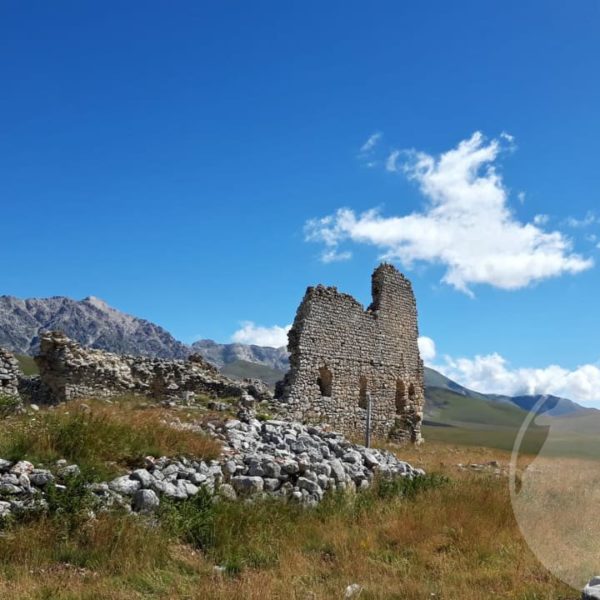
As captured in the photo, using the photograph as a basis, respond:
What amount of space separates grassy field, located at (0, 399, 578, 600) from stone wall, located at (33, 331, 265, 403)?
9442 mm

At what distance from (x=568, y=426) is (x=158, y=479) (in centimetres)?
501

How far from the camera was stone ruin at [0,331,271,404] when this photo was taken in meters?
18.3

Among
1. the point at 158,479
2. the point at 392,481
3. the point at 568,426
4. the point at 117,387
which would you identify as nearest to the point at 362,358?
the point at 117,387

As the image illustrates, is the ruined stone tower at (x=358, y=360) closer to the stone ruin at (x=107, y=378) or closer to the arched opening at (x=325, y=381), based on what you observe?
the arched opening at (x=325, y=381)

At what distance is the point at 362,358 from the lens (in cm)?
2331

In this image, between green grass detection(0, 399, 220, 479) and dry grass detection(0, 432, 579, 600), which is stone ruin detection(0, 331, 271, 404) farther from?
dry grass detection(0, 432, 579, 600)

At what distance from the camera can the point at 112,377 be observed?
18.8 m

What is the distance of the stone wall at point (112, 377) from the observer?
18297 millimetres

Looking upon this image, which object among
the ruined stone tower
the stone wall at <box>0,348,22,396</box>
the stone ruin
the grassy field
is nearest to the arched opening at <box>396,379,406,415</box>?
the ruined stone tower

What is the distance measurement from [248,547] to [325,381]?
51.8ft

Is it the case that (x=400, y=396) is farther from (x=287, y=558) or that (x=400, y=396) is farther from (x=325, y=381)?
(x=287, y=558)

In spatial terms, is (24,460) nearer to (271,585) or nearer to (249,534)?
(249,534)

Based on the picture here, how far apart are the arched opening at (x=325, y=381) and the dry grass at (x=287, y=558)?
13.8 m

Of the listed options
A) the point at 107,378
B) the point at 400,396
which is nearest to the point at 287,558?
the point at 107,378
